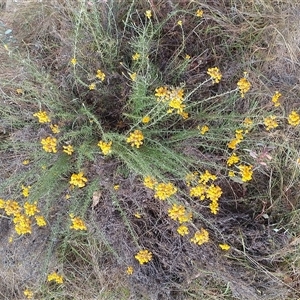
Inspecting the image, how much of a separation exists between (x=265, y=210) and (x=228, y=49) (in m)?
0.95

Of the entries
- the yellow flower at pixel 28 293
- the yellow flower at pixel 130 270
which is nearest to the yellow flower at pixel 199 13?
the yellow flower at pixel 130 270

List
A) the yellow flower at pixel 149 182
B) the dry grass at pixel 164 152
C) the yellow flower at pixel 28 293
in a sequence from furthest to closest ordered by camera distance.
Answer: the yellow flower at pixel 28 293 < the dry grass at pixel 164 152 < the yellow flower at pixel 149 182

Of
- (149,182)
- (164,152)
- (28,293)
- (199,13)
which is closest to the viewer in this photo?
(149,182)

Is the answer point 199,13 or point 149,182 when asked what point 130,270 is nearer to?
point 149,182

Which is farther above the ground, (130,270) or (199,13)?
(199,13)

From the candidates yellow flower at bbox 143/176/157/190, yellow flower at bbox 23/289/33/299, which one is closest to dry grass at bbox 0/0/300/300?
yellow flower at bbox 23/289/33/299

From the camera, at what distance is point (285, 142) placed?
2344 millimetres

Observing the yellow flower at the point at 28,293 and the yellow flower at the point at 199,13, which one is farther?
the yellow flower at the point at 28,293

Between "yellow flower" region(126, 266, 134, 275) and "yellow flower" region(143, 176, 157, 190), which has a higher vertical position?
"yellow flower" region(143, 176, 157, 190)

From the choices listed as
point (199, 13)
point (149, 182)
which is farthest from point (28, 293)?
point (199, 13)

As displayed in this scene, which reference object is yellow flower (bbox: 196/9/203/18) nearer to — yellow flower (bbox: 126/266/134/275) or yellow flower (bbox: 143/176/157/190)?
yellow flower (bbox: 143/176/157/190)

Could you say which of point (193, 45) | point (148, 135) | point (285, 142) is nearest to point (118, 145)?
point (148, 135)

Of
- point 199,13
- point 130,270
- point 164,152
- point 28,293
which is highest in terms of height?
point 199,13

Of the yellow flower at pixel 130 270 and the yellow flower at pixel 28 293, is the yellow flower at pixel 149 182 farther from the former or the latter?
the yellow flower at pixel 28 293
